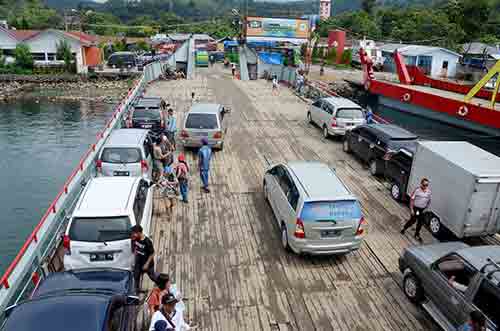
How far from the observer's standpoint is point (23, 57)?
57.9 meters

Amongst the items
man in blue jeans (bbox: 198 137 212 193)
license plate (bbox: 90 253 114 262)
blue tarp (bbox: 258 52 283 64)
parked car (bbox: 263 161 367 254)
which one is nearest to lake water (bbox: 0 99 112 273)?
man in blue jeans (bbox: 198 137 212 193)

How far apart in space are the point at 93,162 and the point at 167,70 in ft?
89.7

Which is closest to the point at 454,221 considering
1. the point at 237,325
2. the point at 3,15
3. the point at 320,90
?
the point at 237,325

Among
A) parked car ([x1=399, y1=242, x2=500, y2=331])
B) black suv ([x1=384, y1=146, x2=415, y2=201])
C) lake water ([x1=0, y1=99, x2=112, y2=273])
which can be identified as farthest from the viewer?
lake water ([x1=0, y1=99, x2=112, y2=273])

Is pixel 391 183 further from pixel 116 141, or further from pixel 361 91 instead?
pixel 361 91

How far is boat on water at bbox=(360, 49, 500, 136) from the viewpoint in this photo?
30156 millimetres

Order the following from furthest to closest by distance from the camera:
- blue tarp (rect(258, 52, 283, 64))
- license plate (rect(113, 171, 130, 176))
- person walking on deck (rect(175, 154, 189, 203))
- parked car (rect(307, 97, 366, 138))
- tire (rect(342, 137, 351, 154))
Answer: blue tarp (rect(258, 52, 283, 64)) → parked car (rect(307, 97, 366, 138)) → tire (rect(342, 137, 351, 154)) → license plate (rect(113, 171, 130, 176)) → person walking on deck (rect(175, 154, 189, 203))

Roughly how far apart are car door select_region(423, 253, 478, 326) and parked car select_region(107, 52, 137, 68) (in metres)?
61.5

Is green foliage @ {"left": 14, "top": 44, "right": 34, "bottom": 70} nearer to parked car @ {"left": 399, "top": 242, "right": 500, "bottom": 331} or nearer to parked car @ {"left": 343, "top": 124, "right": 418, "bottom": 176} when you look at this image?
parked car @ {"left": 343, "top": 124, "right": 418, "bottom": 176}

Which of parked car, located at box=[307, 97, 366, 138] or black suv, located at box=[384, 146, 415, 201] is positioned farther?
parked car, located at box=[307, 97, 366, 138]

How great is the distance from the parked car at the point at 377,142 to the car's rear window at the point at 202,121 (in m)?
5.64

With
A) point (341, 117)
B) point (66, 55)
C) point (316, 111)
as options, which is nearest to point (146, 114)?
point (316, 111)

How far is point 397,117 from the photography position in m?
41.7

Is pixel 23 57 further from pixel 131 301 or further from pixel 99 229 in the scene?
pixel 131 301
